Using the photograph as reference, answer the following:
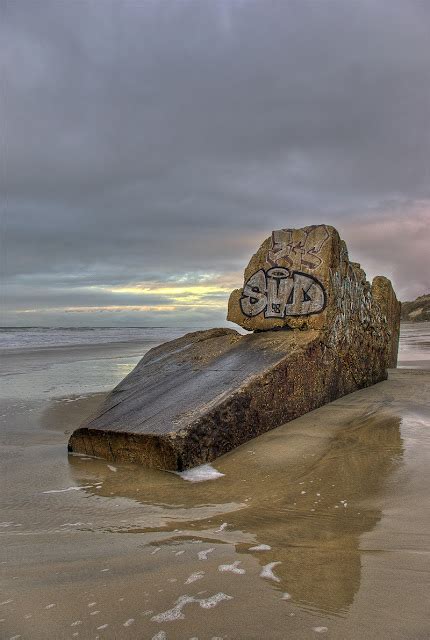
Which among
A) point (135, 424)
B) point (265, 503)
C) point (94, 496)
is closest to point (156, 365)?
point (135, 424)

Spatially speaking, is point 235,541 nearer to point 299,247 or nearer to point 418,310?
point 299,247

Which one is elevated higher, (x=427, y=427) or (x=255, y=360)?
(x=255, y=360)

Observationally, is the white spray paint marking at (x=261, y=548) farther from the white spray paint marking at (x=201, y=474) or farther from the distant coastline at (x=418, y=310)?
the distant coastline at (x=418, y=310)

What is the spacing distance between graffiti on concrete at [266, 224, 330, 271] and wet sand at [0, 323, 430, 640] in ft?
5.87

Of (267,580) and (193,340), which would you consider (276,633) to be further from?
(193,340)

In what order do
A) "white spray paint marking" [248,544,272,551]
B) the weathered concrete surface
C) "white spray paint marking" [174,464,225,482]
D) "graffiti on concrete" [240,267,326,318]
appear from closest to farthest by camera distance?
"white spray paint marking" [248,544,272,551], "white spray paint marking" [174,464,225,482], the weathered concrete surface, "graffiti on concrete" [240,267,326,318]

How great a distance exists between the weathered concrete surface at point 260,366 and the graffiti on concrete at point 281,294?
0.04ft

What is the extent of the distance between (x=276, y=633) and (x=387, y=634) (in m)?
0.30

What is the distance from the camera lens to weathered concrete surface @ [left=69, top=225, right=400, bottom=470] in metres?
3.29

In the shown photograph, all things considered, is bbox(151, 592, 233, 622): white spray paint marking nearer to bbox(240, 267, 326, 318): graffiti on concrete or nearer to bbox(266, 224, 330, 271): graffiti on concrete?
bbox(240, 267, 326, 318): graffiti on concrete

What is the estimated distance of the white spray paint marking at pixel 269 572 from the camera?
1645 millimetres

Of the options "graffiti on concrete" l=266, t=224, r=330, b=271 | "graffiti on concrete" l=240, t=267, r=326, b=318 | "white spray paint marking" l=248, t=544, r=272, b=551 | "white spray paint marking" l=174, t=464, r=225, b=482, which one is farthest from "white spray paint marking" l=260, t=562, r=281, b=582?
"graffiti on concrete" l=266, t=224, r=330, b=271

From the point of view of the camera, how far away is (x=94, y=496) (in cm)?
270

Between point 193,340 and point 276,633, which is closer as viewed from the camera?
point 276,633
